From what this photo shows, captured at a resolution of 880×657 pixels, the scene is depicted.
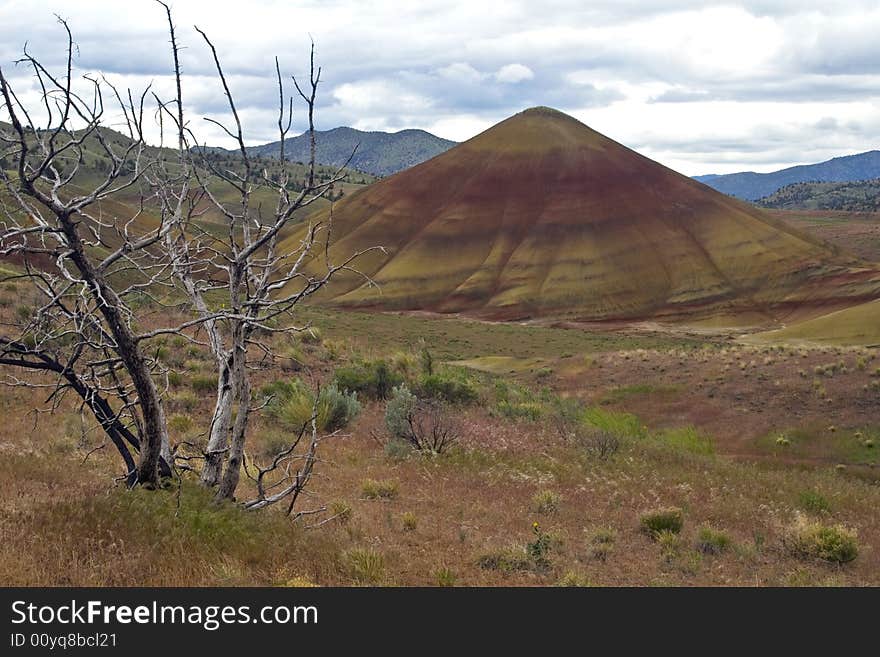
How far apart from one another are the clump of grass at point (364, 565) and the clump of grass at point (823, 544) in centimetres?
568

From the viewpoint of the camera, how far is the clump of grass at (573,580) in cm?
668

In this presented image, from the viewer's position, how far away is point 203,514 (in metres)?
6.15

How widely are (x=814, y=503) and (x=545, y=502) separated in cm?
536

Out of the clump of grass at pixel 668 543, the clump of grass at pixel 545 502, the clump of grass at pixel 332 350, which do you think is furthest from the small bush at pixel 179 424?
the clump of grass at pixel 332 350

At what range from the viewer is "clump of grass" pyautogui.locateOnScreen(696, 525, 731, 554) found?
8672mm

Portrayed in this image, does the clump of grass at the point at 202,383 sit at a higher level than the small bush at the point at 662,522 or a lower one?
higher

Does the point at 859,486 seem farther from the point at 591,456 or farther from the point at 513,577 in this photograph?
the point at 513,577

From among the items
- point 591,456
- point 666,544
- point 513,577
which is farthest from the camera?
point 591,456

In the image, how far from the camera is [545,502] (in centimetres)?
991

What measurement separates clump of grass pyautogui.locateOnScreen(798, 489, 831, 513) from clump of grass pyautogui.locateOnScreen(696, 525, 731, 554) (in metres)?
3.93

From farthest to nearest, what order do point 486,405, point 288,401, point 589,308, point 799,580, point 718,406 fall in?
point 589,308, point 718,406, point 486,405, point 288,401, point 799,580

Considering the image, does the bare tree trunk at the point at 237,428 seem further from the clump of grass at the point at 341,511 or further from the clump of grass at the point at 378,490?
the clump of grass at the point at 378,490

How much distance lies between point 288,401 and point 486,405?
6.15 meters
